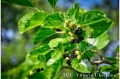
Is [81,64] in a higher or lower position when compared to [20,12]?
lower

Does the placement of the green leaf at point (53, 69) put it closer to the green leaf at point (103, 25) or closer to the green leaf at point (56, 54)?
the green leaf at point (56, 54)

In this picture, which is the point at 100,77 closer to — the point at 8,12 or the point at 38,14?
the point at 38,14

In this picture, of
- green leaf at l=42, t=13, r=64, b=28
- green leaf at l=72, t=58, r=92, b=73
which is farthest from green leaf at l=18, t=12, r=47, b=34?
green leaf at l=72, t=58, r=92, b=73

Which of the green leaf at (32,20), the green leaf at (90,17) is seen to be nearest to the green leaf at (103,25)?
the green leaf at (90,17)

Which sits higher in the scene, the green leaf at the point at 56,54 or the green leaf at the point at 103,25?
the green leaf at the point at 103,25

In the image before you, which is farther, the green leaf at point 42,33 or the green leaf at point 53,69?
the green leaf at point 42,33

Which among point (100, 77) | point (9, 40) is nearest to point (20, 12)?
point (9, 40)

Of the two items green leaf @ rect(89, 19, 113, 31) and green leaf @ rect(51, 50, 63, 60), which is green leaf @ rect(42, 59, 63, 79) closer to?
green leaf @ rect(51, 50, 63, 60)

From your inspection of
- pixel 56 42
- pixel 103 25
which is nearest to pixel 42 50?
pixel 56 42
